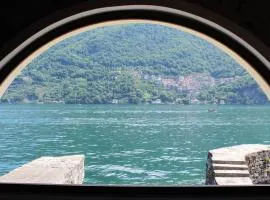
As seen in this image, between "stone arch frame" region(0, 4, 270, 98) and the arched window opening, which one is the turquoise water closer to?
the arched window opening

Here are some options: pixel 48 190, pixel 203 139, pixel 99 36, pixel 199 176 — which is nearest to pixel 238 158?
pixel 48 190

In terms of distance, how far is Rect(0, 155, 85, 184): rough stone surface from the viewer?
13219mm

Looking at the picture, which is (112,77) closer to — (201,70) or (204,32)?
(201,70)

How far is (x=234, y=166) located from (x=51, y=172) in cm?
636

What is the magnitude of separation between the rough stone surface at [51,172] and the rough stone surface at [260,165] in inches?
221

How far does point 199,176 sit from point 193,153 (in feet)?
22.7

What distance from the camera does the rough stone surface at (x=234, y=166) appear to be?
10.1m

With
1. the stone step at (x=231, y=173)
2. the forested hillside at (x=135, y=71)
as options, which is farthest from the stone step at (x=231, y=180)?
the forested hillside at (x=135, y=71)

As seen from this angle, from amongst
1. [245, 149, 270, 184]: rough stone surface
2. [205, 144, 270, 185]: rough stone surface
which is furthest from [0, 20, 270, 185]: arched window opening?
[205, 144, 270, 185]: rough stone surface

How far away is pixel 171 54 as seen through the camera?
2308 inches

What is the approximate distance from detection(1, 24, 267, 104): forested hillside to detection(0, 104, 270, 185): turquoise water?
2.80 meters

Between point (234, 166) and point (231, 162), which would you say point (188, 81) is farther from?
point (234, 166)

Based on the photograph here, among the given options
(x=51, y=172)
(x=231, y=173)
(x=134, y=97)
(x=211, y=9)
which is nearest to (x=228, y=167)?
(x=231, y=173)

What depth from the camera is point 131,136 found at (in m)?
45.5
